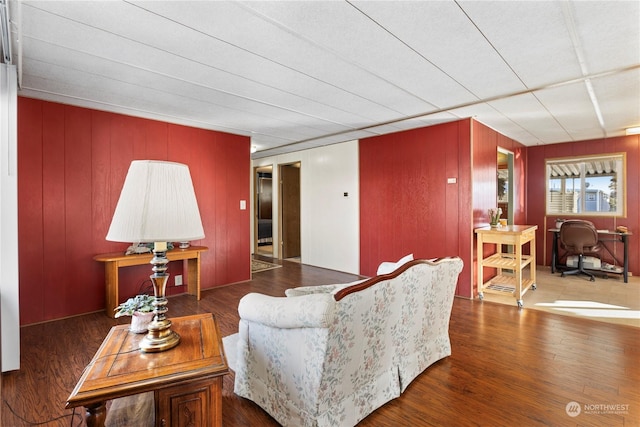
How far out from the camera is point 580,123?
452cm

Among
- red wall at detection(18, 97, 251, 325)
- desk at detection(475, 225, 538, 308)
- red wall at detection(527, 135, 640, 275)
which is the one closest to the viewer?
red wall at detection(18, 97, 251, 325)

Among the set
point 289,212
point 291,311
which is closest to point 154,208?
point 291,311

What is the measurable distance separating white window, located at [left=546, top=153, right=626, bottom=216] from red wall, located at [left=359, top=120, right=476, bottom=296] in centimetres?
324

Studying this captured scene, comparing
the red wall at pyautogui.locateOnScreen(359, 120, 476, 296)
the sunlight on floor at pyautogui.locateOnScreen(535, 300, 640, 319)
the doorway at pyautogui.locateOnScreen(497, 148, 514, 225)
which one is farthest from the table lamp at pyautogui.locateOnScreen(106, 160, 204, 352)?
the doorway at pyautogui.locateOnScreen(497, 148, 514, 225)

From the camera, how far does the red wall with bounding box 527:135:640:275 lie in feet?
17.4

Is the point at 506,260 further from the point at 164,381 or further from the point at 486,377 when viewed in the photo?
the point at 164,381

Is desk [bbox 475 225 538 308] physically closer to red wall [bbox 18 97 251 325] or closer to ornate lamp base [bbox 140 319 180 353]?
ornate lamp base [bbox 140 319 180 353]

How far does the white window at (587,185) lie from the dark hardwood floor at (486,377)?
3.47m

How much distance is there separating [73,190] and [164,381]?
10.8ft

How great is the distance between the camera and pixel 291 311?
5.38 feet

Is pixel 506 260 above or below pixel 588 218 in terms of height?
below

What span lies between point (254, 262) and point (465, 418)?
17.7ft
